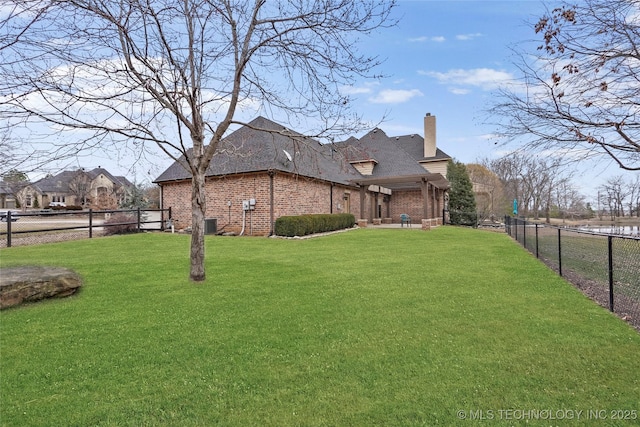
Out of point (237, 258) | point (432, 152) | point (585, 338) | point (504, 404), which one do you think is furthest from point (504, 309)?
point (432, 152)

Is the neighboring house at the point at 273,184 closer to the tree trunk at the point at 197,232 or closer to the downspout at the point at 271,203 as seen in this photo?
the downspout at the point at 271,203

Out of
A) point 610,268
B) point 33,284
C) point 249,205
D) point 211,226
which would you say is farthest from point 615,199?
point 33,284

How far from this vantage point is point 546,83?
529 cm

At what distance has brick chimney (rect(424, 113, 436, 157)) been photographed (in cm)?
2802

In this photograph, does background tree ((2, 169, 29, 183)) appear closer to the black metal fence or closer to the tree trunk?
the tree trunk

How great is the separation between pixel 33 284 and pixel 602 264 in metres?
9.01

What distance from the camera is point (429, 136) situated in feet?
93.0

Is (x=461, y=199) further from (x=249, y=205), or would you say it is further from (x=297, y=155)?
(x=297, y=155)

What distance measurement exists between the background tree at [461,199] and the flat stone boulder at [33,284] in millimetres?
27063

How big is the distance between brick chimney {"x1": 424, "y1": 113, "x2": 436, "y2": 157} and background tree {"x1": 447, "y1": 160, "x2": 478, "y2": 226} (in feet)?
11.2

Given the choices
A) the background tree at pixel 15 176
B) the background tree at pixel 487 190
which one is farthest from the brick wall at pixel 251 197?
the background tree at pixel 487 190

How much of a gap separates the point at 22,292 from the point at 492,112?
25.3ft

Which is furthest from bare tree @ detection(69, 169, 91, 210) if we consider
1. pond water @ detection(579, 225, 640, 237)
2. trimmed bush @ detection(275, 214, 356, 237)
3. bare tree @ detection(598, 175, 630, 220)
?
bare tree @ detection(598, 175, 630, 220)

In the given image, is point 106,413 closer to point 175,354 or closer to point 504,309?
point 175,354
